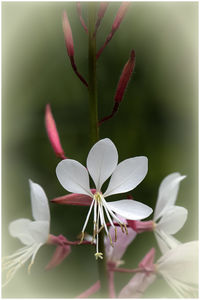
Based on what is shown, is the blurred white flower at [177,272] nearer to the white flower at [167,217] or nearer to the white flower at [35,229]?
the white flower at [167,217]

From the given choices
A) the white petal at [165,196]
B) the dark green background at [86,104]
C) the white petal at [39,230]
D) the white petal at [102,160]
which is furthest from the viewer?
the dark green background at [86,104]

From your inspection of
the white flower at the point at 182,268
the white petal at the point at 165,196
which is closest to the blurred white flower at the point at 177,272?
the white flower at the point at 182,268

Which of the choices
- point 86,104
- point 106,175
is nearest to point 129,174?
point 106,175

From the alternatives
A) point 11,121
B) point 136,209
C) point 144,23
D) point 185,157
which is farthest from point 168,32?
point 136,209

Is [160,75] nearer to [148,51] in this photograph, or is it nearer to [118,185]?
[148,51]

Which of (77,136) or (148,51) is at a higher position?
(148,51)

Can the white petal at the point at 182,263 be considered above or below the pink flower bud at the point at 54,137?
below

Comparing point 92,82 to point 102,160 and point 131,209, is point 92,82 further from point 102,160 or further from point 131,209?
point 131,209
